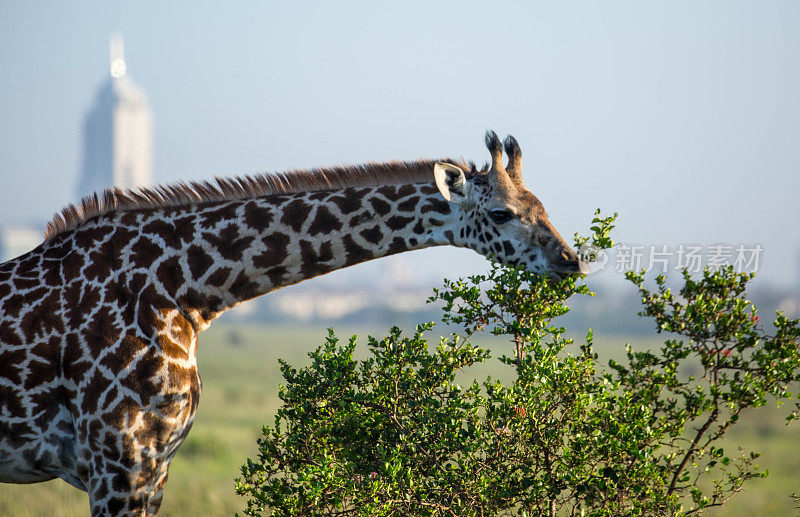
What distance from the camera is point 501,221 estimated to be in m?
6.42

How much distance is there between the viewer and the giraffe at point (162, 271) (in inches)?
238

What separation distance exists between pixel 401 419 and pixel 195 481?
17.7 m

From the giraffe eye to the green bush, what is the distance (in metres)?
0.53

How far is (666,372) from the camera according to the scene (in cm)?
612

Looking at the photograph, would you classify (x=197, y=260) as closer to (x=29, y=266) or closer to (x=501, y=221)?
(x=29, y=266)

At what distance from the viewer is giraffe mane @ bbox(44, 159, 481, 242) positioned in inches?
268

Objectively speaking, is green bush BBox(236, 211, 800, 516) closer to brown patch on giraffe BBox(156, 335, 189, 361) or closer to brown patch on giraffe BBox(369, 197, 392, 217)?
brown patch on giraffe BBox(369, 197, 392, 217)

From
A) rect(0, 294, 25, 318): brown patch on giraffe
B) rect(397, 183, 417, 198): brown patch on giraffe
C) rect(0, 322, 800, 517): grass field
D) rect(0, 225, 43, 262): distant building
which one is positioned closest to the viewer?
rect(0, 294, 25, 318): brown patch on giraffe

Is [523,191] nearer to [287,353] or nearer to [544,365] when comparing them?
[544,365]

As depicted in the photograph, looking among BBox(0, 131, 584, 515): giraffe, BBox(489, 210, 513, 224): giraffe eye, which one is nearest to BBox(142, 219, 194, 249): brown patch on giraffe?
BBox(0, 131, 584, 515): giraffe

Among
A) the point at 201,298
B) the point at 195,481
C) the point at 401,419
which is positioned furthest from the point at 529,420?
the point at 195,481

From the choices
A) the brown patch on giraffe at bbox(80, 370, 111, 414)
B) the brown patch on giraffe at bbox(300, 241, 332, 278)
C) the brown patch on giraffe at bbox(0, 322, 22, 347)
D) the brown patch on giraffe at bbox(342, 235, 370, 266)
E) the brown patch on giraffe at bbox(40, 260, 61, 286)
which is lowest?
the brown patch on giraffe at bbox(80, 370, 111, 414)

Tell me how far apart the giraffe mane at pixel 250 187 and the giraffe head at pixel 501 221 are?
0.28m

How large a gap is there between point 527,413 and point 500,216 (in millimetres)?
1593
